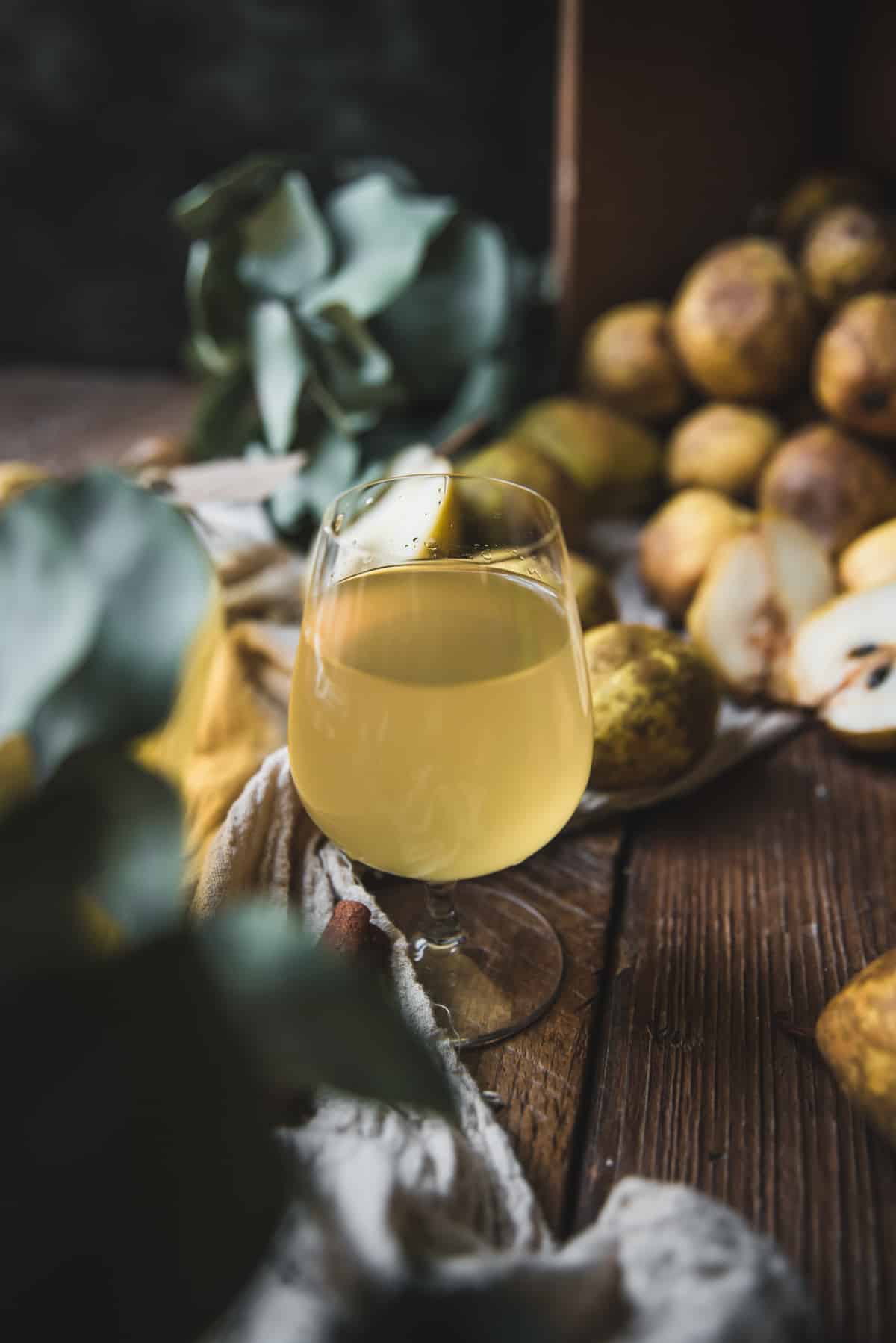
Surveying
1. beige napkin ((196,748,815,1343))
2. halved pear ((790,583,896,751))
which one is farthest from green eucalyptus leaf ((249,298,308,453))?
beige napkin ((196,748,815,1343))

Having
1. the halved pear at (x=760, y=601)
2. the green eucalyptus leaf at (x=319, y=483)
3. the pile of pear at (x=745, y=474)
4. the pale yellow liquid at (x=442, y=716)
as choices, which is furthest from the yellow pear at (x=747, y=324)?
the pale yellow liquid at (x=442, y=716)

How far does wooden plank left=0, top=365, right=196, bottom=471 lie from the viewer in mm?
1353

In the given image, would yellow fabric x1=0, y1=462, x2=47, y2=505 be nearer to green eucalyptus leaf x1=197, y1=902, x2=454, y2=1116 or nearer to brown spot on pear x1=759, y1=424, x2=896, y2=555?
brown spot on pear x1=759, y1=424, x2=896, y2=555

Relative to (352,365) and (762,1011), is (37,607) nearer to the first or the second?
(762,1011)

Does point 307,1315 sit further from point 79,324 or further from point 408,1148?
point 79,324

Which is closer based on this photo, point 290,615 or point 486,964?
point 486,964

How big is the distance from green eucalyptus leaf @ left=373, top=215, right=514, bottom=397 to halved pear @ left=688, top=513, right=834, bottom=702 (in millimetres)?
443

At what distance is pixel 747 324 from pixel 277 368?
0.46 metres

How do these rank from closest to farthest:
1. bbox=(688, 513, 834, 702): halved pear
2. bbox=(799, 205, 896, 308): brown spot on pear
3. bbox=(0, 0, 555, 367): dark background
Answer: bbox=(688, 513, 834, 702): halved pear, bbox=(799, 205, 896, 308): brown spot on pear, bbox=(0, 0, 555, 367): dark background

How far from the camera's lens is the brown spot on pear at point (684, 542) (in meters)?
0.97

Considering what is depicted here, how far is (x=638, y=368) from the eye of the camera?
118 centimetres

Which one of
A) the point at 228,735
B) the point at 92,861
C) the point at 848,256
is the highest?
the point at 92,861

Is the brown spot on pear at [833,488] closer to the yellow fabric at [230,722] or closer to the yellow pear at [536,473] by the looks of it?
the yellow pear at [536,473]

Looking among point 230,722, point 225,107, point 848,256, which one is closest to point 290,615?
point 230,722
